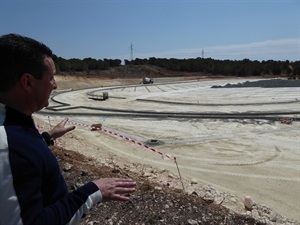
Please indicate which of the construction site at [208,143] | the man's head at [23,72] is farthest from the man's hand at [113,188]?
the construction site at [208,143]

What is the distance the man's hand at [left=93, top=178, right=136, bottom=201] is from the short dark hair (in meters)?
0.86

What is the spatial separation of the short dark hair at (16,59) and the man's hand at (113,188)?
86cm

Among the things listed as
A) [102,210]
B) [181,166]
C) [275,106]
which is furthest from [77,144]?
[275,106]

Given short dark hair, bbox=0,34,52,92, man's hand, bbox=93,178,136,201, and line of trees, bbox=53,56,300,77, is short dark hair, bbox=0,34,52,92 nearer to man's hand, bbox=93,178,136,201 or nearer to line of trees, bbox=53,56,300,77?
man's hand, bbox=93,178,136,201

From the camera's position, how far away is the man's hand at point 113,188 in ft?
7.37

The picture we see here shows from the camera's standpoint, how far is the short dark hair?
6.38 ft

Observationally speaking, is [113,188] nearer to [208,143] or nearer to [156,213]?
[156,213]

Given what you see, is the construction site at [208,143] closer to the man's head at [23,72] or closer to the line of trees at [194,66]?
the man's head at [23,72]

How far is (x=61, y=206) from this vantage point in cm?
197

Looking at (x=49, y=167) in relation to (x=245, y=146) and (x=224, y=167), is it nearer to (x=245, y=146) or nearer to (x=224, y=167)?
(x=224, y=167)

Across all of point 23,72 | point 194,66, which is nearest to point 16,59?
point 23,72

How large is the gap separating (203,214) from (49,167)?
3.64 meters

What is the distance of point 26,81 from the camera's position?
1.97m

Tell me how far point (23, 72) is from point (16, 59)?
0.09 meters
